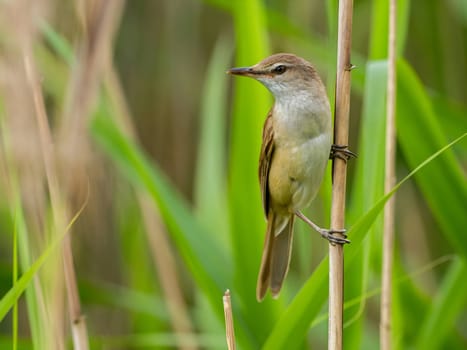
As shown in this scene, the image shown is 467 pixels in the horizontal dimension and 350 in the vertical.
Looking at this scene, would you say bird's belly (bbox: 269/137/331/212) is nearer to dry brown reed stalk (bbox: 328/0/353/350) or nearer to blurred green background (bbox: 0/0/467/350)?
blurred green background (bbox: 0/0/467/350)

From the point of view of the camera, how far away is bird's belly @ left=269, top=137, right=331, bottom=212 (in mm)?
2025

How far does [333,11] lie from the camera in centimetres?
180

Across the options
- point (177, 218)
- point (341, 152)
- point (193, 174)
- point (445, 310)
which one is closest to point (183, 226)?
point (177, 218)

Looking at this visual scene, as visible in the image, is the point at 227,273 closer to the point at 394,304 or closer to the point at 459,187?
the point at 394,304

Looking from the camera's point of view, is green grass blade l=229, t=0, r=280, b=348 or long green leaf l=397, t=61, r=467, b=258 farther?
green grass blade l=229, t=0, r=280, b=348

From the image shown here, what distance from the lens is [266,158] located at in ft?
7.50

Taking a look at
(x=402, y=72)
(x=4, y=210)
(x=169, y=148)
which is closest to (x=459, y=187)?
(x=402, y=72)

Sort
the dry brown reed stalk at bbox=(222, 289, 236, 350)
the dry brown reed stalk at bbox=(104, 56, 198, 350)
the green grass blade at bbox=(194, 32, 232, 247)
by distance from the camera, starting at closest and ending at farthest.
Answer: the dry brown reed stalk at bbox=(222, 289, 236, 350), the dry brown reed stalk at bbox=(104, 56, 198, 350), the green grass blade at bbox=(194, 32, 232, 247)

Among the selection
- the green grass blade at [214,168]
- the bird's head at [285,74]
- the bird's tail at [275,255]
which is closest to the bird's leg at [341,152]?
the bird's head at [285,74]

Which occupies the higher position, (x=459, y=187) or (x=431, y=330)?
(x=459, y=187)

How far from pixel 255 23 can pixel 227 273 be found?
0.75 meters

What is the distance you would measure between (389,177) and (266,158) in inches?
18.4

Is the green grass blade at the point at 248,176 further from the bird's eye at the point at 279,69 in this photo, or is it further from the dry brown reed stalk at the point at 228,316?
the dry brown reed stalk at the point at 228,316

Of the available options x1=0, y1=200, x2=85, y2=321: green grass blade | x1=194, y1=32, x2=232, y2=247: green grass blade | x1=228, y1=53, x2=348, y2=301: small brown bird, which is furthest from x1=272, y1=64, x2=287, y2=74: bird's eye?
x1=0, y1=200, x2=85, y2=321: green grass blade
